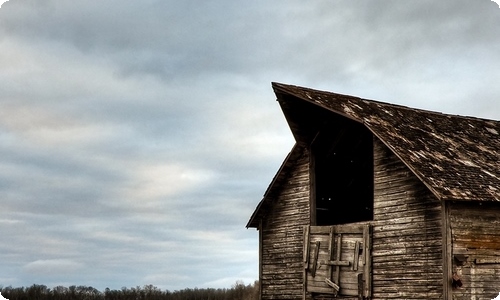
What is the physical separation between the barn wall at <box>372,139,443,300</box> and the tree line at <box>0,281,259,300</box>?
1799 centimetres

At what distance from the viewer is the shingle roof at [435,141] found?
17.2 meters

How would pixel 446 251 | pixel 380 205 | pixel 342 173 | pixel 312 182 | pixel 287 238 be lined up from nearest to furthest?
pixel 446 251
pixel 380 205
pixel 312 182
pixel 287 238
pixel 342 173

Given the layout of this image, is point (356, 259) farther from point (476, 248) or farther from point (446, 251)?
point (476, 248)

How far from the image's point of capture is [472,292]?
1711 cm

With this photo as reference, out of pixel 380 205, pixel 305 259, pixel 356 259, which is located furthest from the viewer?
pixel 305 259

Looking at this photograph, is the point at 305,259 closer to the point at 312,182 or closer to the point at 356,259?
the point at 356,259

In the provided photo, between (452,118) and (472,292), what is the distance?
27.2 feet

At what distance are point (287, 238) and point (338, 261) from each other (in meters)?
3.00

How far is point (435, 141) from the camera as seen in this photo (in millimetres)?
19984

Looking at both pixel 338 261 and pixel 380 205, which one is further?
pixel 338 261

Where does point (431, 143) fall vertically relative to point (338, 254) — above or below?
above

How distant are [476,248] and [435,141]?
152 inches

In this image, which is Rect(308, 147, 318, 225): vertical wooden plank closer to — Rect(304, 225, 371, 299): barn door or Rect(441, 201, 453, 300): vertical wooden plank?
Rect(304, 225, 371, 299): barn door

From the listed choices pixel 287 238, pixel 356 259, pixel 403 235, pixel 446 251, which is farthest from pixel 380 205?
pixel 287 238
